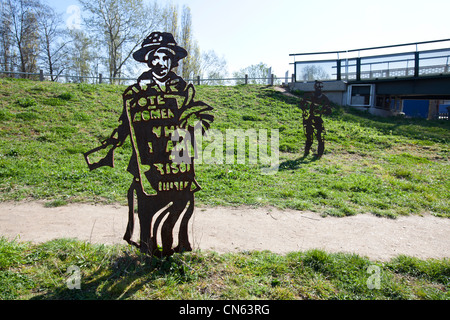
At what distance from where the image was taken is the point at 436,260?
12.6ft

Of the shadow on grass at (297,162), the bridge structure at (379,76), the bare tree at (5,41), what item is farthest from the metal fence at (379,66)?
the bare tree at (5,41)

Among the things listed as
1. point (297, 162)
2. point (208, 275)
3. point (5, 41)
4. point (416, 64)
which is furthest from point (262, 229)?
point (5, 41)

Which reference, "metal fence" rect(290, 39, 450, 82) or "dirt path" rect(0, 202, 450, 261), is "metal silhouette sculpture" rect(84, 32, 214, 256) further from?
"metal fence" rect(290, 39, 450, 82)

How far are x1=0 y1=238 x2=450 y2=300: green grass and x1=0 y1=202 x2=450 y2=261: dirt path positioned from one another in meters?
0.39

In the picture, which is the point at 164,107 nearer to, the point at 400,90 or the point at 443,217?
the point at 443,217

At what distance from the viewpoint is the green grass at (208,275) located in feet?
10.1

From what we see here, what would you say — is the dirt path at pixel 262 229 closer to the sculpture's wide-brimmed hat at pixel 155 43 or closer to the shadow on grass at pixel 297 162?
the sculpture's wide-brimmed hat at pixel 155 43

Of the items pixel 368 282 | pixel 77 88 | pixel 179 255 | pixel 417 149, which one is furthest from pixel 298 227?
pixel 77 88

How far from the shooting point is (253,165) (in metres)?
9.33

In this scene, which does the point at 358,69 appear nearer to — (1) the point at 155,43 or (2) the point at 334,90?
(2) the point at 334,90

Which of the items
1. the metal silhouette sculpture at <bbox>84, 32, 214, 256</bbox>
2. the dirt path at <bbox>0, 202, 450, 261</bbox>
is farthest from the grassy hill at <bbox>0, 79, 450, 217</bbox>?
the metal silhouette sculpture at <bbox>84, 32, 214, 256</bbox>

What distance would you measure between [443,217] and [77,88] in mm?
16419

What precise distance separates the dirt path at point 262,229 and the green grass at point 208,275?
388 mm

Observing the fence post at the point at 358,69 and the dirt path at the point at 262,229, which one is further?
the fence post at the point at 358,69
